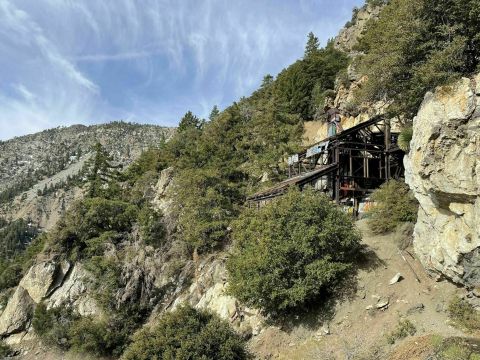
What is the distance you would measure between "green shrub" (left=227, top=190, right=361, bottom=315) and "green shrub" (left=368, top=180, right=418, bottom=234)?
260cm

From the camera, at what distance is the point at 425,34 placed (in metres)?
20.0

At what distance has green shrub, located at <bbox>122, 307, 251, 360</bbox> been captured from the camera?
1714cm

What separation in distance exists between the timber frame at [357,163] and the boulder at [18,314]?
2358 centimetres

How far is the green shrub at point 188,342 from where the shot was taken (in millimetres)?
17141

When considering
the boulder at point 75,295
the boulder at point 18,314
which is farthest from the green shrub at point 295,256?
the boulder at point 18,314

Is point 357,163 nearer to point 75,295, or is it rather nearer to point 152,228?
point 152,228

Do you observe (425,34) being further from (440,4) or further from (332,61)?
(332,61)

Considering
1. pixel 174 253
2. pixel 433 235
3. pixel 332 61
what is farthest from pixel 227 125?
pixel 433 235

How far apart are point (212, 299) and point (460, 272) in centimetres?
1373

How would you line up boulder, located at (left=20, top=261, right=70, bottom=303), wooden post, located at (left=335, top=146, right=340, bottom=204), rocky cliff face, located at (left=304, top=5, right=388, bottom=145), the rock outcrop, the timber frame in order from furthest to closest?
1. the rock outcrop
2. rocky cliff face, located at (left=304, top=5, right=388, bottom=145)
3. boulder, located at (left=20, top=261, right=70, bottom=303)
4. the timber frame
5. wooden post, located at (left=335, top=146, right=340, bottom=204)

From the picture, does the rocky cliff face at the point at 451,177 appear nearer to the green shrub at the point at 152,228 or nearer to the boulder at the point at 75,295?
the green shrub at the point at 152,228

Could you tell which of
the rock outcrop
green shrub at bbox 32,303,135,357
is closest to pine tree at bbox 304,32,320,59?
the rock outcrop

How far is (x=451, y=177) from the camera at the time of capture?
15.1 m

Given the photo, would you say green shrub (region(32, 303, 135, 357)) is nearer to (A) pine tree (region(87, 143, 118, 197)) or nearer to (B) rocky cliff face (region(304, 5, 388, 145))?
(A) pine tree (region(87, 143, 118, 197))
